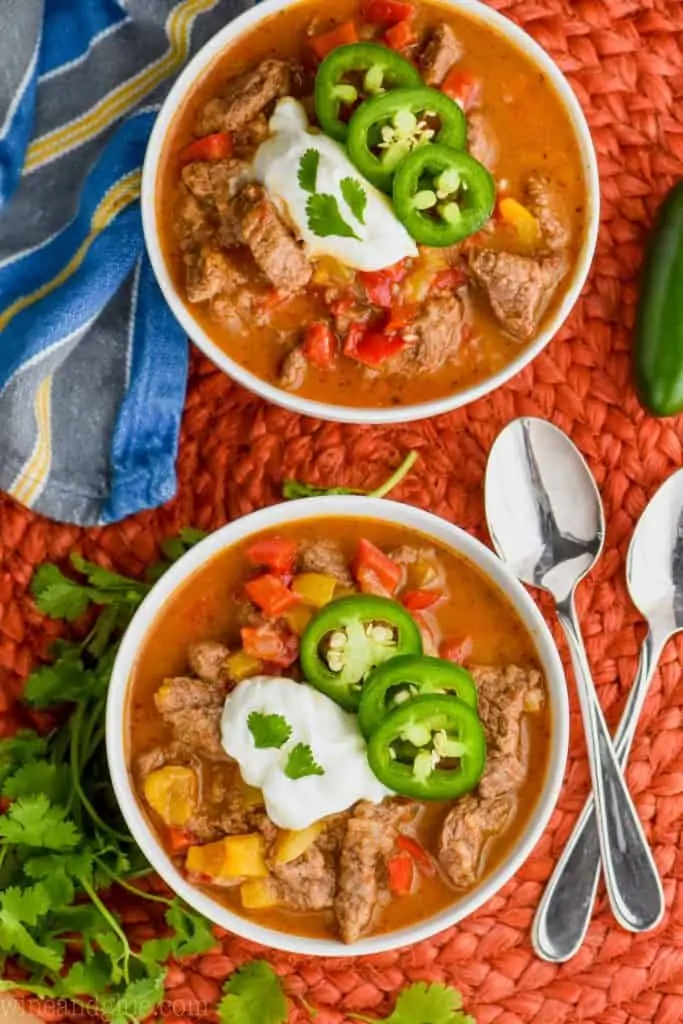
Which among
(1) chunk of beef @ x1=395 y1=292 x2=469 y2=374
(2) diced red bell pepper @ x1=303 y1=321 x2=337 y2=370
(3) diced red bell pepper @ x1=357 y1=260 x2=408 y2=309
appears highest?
(3) diced red bell pepper @ x1=357 y1=260 x2=408 y2=309

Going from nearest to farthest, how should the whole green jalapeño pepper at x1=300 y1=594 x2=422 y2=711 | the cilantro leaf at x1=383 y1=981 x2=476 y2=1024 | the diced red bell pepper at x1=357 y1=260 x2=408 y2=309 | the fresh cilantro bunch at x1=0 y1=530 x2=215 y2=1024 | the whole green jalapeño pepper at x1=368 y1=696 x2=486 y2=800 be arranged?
the whole green jalapeño pepper at x1=368 y1=696 x2=486 y2=800 → the whole green jalapeño pepper at x1=300 y1=594 x2=422 y2=711 → the diced red bell pepper at x1=357 y1=260 x2=408 y2=309 → the fresh cilantro bunch at x1=0 y1=530 x2=215 y2=1024 → the cilantro leaf at x1=383 y1=981 x2=476 y2=1024

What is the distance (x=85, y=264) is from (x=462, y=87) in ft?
3.44

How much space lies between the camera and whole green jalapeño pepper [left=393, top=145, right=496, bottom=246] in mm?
3279

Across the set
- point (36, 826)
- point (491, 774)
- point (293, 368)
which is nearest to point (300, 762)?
point (491, 774)

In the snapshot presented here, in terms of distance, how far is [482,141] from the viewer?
3484mm

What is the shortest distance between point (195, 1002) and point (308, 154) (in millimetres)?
2034

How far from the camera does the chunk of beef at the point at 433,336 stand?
11.3ft

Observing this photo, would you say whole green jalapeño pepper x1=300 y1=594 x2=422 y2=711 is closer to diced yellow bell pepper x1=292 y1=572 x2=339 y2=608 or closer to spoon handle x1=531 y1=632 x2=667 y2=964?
diced yellow bell pepper x1=292 y1=572 x2=339 y2=608

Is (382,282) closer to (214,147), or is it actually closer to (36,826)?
(214,147)

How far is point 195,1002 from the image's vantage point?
12.5 feet

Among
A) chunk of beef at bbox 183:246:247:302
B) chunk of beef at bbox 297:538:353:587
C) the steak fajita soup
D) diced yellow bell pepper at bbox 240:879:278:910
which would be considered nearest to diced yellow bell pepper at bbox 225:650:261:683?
the steak fajita soup

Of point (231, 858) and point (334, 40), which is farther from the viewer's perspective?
point (334, 40)

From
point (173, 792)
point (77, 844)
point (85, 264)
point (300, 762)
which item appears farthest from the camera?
point (85, 264)

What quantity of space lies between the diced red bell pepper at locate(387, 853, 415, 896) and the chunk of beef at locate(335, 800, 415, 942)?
0.02 meters
